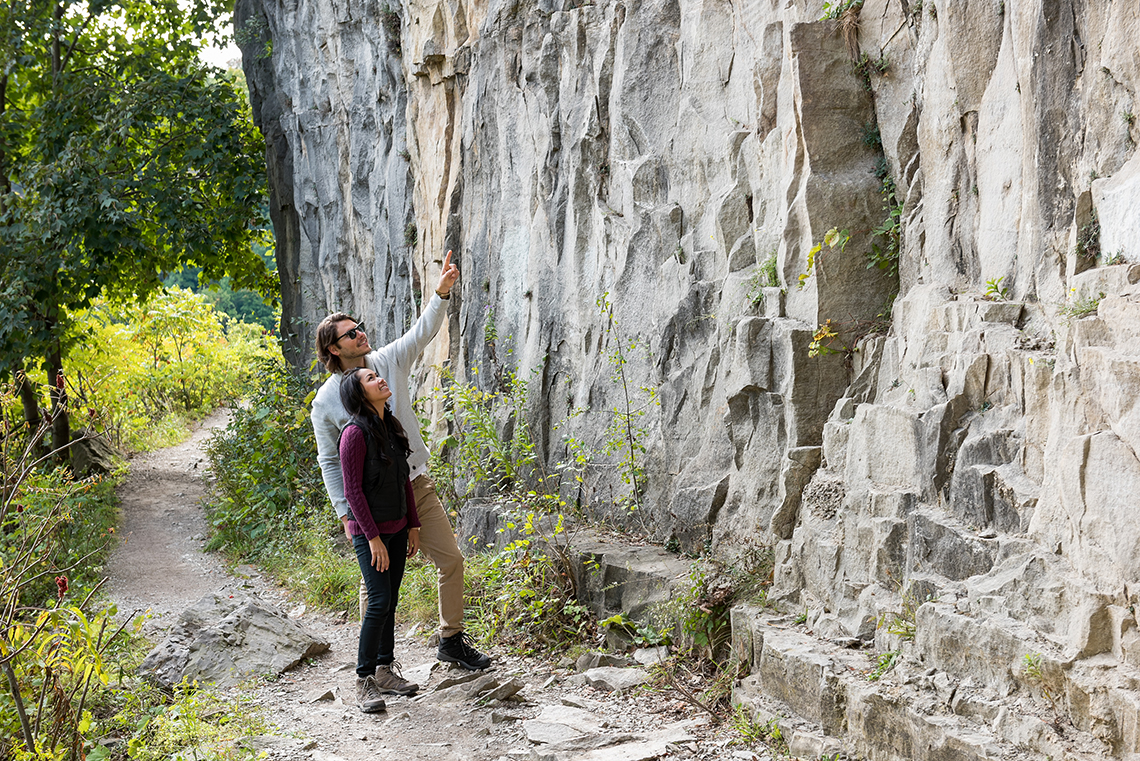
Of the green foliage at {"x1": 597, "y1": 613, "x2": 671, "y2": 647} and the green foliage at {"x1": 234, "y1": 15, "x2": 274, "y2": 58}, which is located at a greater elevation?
the green foliage at {"x1": 234, "y1": 15, "x2": 274, "y2": 58}

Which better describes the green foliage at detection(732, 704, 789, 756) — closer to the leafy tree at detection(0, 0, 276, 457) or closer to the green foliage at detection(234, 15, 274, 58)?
the leafy tree at detection(0, 0, 276, 457)

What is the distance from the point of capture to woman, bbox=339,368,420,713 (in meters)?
4.73

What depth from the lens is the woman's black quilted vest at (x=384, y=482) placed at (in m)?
4.77

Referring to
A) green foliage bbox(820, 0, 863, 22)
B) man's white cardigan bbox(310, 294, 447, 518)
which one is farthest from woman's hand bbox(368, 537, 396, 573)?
green foliage bbox(820, 0, 863, 22)

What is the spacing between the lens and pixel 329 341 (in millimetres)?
5000

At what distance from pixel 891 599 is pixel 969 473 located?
676mm

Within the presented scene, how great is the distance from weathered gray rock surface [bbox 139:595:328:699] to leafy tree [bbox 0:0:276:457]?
822cm

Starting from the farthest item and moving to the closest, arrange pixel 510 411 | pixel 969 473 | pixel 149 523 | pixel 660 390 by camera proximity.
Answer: pixel 149 523 < pixel 510 411 < pixel 660 390 < pixel 969 473

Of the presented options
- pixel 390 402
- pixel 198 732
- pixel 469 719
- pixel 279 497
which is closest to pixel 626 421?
pixel 390 402

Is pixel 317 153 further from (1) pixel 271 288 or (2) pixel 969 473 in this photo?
(2) pixel 969 473

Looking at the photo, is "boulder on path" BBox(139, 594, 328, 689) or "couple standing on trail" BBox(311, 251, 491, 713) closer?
"couple standing on trail" BBox(311, 251, 491, 713)

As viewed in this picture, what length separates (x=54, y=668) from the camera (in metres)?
4.58

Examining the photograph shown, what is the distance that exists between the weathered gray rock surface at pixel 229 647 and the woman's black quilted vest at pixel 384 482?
1685 millimetres

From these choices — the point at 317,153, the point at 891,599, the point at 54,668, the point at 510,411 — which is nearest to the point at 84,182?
the point at 317,153
